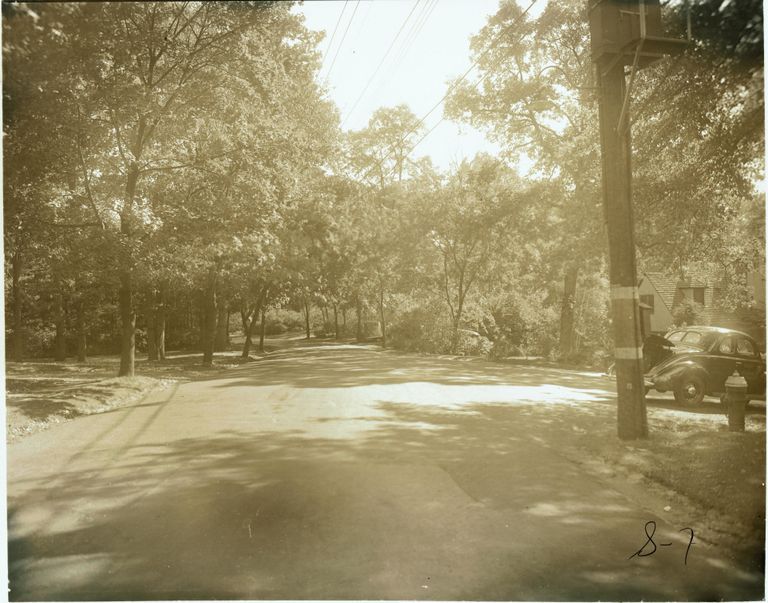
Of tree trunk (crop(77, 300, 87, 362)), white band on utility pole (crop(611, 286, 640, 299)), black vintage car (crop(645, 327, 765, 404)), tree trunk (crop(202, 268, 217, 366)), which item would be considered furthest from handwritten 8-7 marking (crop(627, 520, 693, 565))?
tree trunk (crop(77, 300, 87, 362))

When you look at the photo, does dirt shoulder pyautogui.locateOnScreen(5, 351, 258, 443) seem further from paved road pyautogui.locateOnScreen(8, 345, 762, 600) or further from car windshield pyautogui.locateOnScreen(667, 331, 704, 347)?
car windshield pyautogui.locateOnScreen(667, 331, 704, 347)

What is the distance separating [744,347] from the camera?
39.0 ft

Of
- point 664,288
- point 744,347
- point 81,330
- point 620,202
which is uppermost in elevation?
point 664,288

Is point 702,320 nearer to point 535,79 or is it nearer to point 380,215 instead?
point 535,79

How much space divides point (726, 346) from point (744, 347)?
385mm

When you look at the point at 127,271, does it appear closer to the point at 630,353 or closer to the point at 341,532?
the point at 341,532

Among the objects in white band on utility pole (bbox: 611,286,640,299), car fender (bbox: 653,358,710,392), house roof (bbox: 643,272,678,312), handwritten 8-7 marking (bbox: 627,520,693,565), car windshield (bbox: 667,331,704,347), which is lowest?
handwritten 8-7 marking (bbox: 627,520,693,565)

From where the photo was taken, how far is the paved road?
391 cm

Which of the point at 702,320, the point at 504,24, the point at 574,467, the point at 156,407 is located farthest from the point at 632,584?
the point at 504,24

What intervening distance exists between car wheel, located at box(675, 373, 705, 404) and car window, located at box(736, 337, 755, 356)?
3.96ft

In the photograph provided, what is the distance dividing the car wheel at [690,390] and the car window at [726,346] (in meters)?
0.90

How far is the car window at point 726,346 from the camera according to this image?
38.8 ft

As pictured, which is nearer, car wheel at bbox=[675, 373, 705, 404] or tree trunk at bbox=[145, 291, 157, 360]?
car wheel at bbox=[675, 373, 705, 404]

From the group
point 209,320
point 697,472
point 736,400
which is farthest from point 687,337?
point 209,320
